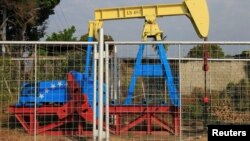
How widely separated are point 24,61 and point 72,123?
1793 millimetres

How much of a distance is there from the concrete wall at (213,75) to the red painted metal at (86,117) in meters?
0.89

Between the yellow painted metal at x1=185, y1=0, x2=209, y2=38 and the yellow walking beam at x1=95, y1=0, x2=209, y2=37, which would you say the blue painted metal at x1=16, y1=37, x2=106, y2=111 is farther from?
the yellow painted metal at x1=185, y1=0, x2=209, y2=38

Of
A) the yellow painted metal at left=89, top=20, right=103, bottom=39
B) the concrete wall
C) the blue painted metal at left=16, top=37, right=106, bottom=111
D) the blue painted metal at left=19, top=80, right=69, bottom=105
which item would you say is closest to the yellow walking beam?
the yellow painted metal at left=89, top=20, right=103, bottom=39

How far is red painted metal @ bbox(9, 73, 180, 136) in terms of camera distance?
31.1 feet

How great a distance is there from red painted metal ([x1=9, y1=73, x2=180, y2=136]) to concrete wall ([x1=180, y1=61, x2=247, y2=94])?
2.91 ft

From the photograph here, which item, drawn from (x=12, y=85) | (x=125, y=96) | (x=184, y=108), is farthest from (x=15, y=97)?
(x=184, y=108)

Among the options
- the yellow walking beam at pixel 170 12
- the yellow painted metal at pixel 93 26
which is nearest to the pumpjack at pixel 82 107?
the yellow walking beam at pixel 170 12

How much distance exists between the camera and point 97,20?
13148 mm

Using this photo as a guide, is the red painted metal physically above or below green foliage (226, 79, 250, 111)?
below

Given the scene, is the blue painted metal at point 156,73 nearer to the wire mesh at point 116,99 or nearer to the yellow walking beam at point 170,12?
the wire mesh at point 116,99

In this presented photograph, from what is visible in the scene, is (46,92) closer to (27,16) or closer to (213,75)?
(213,75)

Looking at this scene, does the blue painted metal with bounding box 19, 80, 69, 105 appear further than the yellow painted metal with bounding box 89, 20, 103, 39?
No

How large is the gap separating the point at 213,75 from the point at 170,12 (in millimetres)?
2657

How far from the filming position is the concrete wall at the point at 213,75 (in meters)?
10.2
